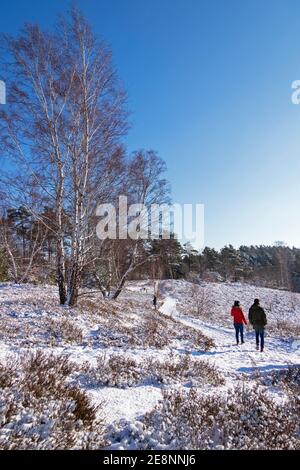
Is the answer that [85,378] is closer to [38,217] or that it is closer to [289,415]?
[289,415]

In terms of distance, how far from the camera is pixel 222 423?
375 centimetres

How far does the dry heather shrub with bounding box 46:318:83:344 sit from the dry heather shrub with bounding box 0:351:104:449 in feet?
11.3

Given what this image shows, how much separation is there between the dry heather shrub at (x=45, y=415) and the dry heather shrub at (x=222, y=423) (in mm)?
693

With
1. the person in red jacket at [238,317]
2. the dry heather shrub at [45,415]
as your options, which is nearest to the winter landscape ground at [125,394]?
the dry heather shrub at [45,415]

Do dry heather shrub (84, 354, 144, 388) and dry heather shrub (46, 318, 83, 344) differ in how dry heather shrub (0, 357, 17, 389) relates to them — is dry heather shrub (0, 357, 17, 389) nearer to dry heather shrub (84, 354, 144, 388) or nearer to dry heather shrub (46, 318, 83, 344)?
dry heather shrub (84, 354, 144, 388)

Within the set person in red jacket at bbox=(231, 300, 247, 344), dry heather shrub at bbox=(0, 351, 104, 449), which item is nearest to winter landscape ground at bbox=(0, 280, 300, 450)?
dry heather shrub at bbox=(0, 351, 104, 449)

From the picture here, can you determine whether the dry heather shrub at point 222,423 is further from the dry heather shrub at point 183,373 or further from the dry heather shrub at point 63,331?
the dry heather shrub at point 63,331

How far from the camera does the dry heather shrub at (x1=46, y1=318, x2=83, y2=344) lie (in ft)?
25.8

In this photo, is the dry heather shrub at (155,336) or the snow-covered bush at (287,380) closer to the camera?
the snow-covered bush at (287,380)

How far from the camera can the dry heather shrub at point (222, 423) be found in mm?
3307

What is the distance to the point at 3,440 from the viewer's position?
8.94ft

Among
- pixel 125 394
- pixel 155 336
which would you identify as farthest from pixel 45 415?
pixel 155 336

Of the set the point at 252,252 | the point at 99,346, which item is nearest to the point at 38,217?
the point at 99,346

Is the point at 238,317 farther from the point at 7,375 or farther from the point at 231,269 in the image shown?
the point at 231,269
